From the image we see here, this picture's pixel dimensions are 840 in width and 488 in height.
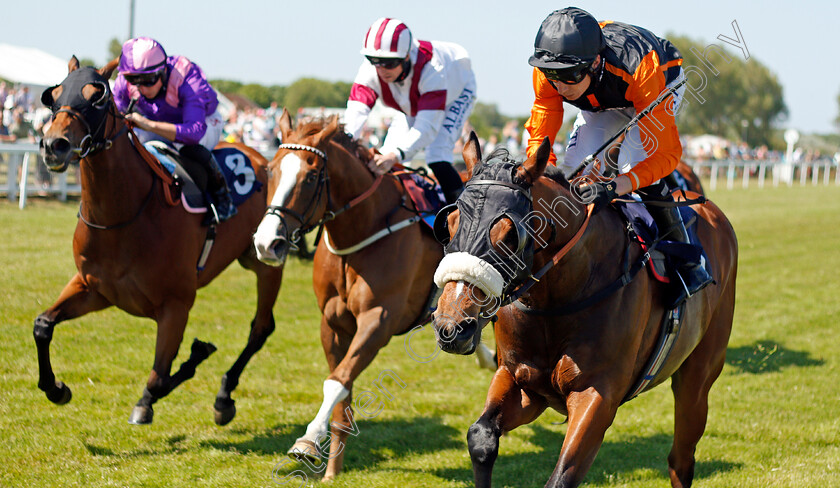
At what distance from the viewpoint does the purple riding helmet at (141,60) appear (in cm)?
545

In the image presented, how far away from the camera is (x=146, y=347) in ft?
24.5

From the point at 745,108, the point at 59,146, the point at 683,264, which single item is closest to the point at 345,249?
the point at 59,146

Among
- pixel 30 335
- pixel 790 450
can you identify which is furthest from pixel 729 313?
pixel 30 335

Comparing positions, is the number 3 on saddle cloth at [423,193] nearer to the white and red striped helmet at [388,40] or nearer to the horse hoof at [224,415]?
the white and red striped helmet at [388,40]

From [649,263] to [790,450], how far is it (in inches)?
109

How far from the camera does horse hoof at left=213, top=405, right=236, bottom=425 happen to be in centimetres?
573

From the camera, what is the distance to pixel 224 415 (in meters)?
5.73

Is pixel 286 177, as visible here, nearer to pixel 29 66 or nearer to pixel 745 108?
pixel 29 66

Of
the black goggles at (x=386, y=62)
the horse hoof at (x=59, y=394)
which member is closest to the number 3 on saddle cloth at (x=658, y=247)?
the black goggles at (x=386, y=62)

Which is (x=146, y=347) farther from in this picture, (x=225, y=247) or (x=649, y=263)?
(x=649, y=263)

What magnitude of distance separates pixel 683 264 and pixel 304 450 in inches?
85.3

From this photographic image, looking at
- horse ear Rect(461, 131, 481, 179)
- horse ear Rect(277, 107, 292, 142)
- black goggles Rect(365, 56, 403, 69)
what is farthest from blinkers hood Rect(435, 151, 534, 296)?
black goggles Rect(365, 56, 403, 69)

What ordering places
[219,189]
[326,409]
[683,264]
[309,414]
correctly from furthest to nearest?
1. [309,414]
2. [219,189]
3. [326,409]
4. [683,264]

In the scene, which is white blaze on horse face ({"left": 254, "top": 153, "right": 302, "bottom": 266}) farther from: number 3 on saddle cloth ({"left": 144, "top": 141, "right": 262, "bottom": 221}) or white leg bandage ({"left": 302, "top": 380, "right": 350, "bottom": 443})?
number 3 on saddle cloth ({"left": 144, "top": 141, "right": 262, "bottom": 221})
